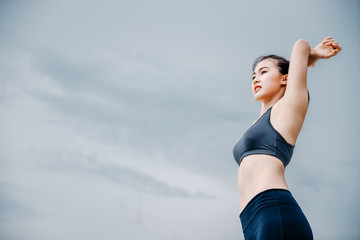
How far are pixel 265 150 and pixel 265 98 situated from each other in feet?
2.55

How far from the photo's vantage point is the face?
3039 millimetres

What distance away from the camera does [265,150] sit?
2.46 metres

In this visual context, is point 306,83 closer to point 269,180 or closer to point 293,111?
point 293,111

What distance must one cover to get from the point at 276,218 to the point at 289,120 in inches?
30.7

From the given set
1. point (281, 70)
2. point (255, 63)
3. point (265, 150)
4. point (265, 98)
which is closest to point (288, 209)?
point (265, 150)

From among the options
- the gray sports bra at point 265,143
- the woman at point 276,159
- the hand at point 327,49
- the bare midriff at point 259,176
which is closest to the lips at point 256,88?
the woman at point 276,159

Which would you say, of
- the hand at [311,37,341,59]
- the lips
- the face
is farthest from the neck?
the hand at [311,37,341,59]

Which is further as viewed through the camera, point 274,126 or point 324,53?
point 324,53

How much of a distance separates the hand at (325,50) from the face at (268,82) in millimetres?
300

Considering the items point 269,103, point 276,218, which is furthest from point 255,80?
point 276,218

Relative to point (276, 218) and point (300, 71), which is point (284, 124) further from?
point (276, 218)

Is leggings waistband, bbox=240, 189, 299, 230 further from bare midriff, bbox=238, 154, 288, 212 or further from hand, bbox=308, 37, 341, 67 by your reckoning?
hand, bbox=308, 37, 341, 67

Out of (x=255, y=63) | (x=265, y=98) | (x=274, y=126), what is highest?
(x=255, y=63)

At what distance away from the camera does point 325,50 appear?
9.69 ft
